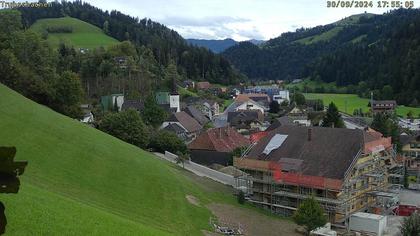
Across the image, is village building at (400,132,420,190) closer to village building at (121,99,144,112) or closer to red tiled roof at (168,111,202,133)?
red tiled roof at (168,111,202,133)

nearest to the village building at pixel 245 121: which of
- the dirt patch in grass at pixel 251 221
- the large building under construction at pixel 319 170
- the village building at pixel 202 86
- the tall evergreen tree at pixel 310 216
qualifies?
the large building under construction at pixel 319 170

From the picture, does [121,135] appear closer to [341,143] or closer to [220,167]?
[220,167]

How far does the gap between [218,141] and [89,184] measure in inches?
1320

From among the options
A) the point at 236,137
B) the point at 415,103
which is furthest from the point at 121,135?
the point at 415,103

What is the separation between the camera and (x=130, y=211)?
33.1 m

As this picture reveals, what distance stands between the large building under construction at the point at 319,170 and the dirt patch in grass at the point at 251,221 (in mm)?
3452

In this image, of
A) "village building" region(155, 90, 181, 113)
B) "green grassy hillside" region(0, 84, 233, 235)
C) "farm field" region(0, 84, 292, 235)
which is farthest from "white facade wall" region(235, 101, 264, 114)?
"green grassy hillside" region(0, 84, 233, 235)

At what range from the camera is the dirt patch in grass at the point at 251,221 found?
37406 millimetres

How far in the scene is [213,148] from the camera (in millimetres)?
65938

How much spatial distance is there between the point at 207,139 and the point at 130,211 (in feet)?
113

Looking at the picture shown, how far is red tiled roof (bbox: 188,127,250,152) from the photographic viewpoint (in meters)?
66.4

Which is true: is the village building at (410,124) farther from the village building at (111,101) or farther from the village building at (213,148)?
the village building at (111,101)

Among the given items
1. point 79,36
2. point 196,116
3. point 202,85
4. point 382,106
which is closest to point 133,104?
point 196,116

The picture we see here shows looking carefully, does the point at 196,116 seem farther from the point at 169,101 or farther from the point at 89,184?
the point at 89,184
